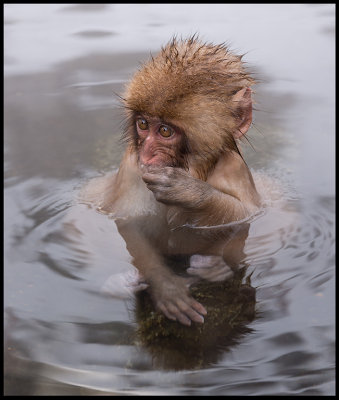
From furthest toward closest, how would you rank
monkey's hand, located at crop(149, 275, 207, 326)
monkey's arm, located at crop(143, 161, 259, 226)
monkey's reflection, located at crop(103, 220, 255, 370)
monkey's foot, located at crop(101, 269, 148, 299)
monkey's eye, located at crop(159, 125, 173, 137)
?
1. monkey's eye, located at crop(159, 125, 173, 137)
2. monkey's arm, located at crop(143, 161, 259, 226)
3. monkey's foot, located at crop(101, 269, 148, 299)
4. monkey's hand, located at crop(149, 275, 207, 326)
5. monkey's reflection, located at crop(103, 220, 255, 370)

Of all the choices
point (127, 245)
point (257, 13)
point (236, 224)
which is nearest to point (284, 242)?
point (236, 224)

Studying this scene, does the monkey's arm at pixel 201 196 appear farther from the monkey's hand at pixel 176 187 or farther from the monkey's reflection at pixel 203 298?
the monkey's reflection at pixel 203 298

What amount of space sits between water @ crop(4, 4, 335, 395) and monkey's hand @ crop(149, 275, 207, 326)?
0.62 feet

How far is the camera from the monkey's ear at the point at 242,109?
464 cm

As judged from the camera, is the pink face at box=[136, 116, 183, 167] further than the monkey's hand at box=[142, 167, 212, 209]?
Result: Yes

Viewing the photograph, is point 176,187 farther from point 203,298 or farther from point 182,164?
point 203,298

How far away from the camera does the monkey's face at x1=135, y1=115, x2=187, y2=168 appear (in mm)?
4617

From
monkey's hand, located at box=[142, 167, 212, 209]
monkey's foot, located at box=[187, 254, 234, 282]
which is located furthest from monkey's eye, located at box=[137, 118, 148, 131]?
monkey's foot, located at box=[187, 254, 234, 282]

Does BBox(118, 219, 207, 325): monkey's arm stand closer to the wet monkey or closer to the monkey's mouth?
the wet monkey

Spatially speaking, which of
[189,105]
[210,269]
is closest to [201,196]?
[210,269]

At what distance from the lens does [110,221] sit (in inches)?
205

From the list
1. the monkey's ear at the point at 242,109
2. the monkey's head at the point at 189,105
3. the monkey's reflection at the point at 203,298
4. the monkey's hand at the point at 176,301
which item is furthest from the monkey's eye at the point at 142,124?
the monkey's hand at the point at 176,301

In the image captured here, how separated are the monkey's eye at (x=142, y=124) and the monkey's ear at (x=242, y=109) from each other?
63 centimetres

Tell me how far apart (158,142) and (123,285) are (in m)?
1.02
